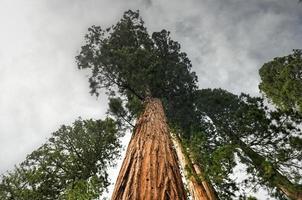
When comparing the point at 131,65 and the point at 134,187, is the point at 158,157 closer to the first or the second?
the point at 134,187

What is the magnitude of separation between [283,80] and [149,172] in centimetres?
1422

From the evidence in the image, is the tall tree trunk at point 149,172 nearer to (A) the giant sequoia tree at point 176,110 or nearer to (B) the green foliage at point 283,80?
(A) the giant sequoia tree at point 176,110

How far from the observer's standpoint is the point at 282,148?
1170 centimetres

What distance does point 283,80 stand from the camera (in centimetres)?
1717

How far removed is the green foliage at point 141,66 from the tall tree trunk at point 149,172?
6.70 metres

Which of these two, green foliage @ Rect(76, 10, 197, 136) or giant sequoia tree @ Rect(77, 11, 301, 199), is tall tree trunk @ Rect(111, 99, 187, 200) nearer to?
giant sequoia tree @ Rect(77, 11, 301, 199)

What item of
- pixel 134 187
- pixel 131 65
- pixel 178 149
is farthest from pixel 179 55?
pixel 134 187

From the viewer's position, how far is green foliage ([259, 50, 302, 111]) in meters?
15.9

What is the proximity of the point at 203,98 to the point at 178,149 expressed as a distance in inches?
202

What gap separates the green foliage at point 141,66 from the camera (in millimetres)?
13805

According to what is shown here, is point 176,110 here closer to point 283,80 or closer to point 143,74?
point 143,74

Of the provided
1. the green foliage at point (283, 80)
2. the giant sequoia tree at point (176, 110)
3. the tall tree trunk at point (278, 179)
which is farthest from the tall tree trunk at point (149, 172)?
the green foliage at point (283, 80)

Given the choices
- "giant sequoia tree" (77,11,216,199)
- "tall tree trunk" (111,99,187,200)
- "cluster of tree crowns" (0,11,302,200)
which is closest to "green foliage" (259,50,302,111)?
"cluster of tree crowns" (0,11,302,200)

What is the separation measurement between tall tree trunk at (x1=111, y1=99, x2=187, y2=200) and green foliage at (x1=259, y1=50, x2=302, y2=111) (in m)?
10.6
